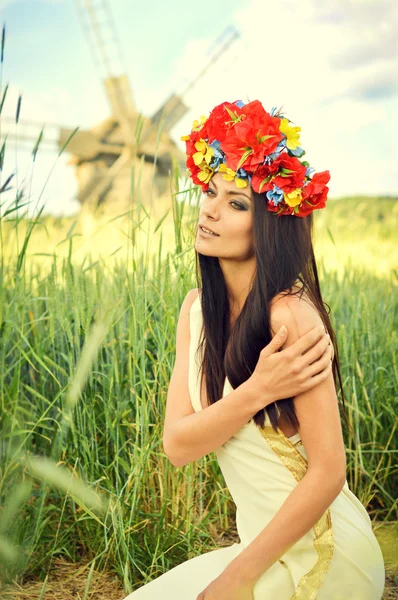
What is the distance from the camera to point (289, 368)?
1.48 metres

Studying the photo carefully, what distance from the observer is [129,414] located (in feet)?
8.29

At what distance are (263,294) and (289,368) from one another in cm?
21

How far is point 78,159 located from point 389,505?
646 inches

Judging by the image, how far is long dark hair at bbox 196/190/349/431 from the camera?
159 cm

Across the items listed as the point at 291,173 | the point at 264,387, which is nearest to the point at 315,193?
the point at 291,173

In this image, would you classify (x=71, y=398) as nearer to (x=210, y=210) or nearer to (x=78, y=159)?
(x=210, y=210)

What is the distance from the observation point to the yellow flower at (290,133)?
1.69m

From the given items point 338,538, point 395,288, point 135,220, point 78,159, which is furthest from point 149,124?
point 338,538

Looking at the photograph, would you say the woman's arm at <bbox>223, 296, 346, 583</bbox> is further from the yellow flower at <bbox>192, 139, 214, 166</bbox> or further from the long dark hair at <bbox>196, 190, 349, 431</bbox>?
the yellow flower at <bbox>192, 139, 214, 166</bbox>

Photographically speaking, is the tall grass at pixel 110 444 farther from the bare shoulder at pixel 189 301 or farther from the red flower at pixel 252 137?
the red flower at pixel 252 137

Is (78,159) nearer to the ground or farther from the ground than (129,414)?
farther from the ground

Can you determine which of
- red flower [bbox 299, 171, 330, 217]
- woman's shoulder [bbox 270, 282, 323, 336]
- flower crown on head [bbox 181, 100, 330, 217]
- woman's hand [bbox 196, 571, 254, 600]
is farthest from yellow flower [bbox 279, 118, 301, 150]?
woman's hand [bbox 196, 571, 254, 600]

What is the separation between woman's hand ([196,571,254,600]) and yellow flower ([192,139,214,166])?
3.43ft

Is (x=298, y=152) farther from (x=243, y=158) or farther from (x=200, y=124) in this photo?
(x=200, y=124)
